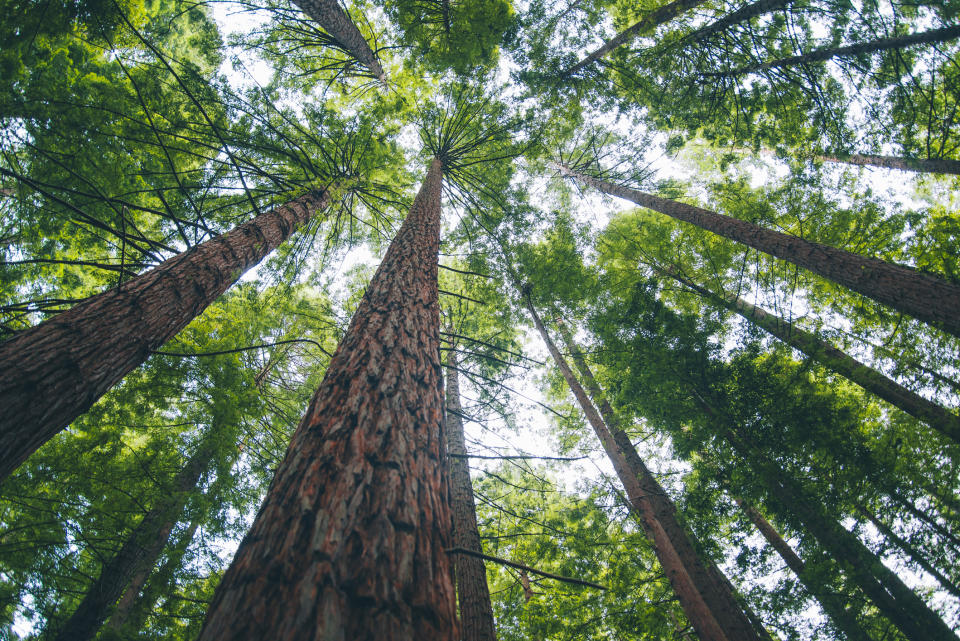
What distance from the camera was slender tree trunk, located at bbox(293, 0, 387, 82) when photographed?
283 inches

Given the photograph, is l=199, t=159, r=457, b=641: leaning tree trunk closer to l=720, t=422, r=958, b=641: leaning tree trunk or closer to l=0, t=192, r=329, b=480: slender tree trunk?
l=0, t=192, r=329, b=480: slender tree trunk

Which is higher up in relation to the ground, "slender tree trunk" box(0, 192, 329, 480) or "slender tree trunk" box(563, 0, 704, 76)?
"slender tree trunk" box(563, 0, 704, 76)

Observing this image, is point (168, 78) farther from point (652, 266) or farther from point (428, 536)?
point (652, 266)

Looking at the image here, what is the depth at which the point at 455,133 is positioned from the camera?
26.0 ft

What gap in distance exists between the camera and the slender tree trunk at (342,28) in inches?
283

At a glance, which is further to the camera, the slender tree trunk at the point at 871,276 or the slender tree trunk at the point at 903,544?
the slender tree trunk at the point at 903,544

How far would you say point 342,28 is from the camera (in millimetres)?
7742

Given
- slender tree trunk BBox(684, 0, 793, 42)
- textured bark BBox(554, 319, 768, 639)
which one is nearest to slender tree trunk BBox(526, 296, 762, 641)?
textured bark BBox(554, 319, 768, 639)

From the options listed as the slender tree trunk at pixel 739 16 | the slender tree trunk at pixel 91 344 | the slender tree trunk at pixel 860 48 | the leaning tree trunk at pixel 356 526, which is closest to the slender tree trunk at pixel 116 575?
the slender tree trunk at pixel 91 344

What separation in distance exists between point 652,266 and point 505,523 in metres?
7.64

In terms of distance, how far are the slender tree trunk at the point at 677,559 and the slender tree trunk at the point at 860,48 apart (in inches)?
295

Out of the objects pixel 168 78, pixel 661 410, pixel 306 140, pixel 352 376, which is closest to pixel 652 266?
pixel 661 410

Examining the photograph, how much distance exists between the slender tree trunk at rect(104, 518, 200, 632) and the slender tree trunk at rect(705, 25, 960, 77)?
12201mm

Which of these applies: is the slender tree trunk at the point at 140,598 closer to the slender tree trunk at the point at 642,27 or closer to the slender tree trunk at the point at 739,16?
the slender tree trunk at the point at 642,27
